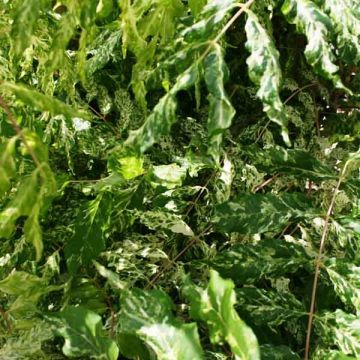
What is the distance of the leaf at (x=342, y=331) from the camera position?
2.60 ft

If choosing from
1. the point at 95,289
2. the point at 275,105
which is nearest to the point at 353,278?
the point at 275,105

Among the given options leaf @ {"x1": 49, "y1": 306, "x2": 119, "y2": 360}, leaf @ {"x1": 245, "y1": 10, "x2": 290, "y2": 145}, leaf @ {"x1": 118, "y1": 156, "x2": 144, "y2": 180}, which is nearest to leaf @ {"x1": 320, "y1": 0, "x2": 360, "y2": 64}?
leaf @ {"x1": 245, "y1": 10, "x2": 290, "y2": 145}

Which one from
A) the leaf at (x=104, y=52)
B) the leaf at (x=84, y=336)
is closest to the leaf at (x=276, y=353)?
the leaf at (x=84, y=336)

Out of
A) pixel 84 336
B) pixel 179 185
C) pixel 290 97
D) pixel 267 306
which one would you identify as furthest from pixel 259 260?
pixel 290 97

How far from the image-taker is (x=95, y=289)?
3.27ft

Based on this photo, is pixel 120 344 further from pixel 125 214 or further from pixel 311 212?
pixel 311 212

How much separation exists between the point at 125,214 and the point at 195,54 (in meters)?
0.38

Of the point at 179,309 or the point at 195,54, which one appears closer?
the point at 195,54

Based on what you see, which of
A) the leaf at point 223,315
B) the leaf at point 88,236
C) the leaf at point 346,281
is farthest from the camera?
the leaf at point 88,236

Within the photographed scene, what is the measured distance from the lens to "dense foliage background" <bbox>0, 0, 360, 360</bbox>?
67 centimetres

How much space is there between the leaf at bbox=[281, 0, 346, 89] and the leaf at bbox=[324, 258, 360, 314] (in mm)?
266

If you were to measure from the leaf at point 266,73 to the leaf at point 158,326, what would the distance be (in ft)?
0.75

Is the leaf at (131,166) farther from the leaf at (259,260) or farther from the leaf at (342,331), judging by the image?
the leaf at (342,331)

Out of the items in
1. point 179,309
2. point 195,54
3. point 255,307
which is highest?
point 195,54
